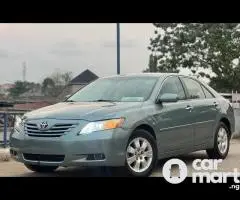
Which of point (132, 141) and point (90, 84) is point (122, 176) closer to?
point (132, 141)

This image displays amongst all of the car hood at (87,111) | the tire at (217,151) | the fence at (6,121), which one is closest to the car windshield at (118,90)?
the car hood at (87,111)

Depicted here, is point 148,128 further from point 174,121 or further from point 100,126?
point 100,126

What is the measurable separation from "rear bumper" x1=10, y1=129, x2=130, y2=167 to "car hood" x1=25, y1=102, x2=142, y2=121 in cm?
27

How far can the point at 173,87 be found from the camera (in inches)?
320

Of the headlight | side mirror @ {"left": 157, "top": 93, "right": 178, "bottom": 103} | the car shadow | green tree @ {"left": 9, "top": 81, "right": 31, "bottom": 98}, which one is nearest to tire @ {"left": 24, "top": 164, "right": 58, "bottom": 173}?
the car shadow

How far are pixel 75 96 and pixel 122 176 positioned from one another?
182 cm

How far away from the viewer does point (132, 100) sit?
24.3 feet

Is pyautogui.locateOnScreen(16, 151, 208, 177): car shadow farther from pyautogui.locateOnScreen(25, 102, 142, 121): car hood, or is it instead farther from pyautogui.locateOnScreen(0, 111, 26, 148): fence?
pyautogui.locateOnScreen(0, 111, 26, 148): fence

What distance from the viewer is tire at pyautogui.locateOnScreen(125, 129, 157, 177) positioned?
6832 millimetres

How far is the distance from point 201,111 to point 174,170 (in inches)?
43.4

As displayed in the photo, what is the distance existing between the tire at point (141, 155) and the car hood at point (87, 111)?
1.29 ft

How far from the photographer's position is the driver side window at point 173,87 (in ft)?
26.0

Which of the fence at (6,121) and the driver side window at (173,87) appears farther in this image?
A: the fence at (6,121)

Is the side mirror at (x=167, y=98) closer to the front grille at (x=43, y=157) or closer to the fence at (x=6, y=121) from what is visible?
the front grille at (x=43, y=157)
